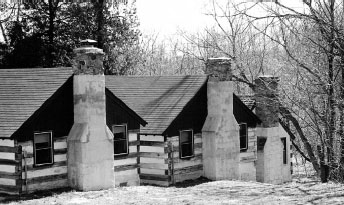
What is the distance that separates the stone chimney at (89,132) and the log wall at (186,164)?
3798 millimetres

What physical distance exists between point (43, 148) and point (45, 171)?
920 millimetres

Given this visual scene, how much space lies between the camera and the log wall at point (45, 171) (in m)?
22.0

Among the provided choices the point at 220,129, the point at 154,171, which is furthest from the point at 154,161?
the point at 220,129

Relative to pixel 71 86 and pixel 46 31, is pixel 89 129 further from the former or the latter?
pixel 46 31

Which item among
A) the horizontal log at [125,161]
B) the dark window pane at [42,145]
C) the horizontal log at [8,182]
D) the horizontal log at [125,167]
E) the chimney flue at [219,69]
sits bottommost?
the horizontal log at [8,182]

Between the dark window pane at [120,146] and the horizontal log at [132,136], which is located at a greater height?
the horizontal log at [132,136]

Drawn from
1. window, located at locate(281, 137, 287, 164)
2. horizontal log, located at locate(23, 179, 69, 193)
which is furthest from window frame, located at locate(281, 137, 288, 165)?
horizontal log, located at locate(23, 179, 69, 193)

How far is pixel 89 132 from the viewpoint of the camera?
77.4 feet

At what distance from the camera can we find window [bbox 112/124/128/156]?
25748mm

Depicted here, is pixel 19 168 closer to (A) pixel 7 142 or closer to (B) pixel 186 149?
(A) pixel 7 142

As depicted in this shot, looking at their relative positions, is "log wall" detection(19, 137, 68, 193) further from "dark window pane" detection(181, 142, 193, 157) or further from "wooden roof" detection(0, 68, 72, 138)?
"dark window pane" detection(181, 142, 193, 157)

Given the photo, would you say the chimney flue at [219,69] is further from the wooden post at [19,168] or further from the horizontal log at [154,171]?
the wooden post at [19,168]

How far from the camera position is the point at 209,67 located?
1136 inches

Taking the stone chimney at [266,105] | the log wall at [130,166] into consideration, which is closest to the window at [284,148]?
the stone chimney at [266,105]
